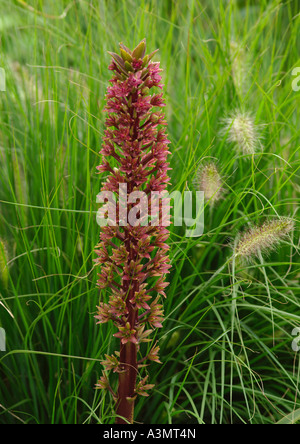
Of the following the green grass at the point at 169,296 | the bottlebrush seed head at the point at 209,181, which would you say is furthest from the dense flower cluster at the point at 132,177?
the bottlebrush seed head at the point at 209,181

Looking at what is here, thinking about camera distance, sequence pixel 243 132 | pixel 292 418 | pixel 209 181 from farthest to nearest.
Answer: pixel 243 132, pixel 209 181, pixel 292 418

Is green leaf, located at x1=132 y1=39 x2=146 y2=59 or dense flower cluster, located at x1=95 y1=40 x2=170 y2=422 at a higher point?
green leaf, located at x1=132 y1=39 x2=146 y2=59

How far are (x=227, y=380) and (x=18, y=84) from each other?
6.71 ft

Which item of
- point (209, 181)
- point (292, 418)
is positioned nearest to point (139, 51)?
point (209, 181)

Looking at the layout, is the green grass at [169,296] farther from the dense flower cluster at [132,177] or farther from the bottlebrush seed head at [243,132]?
the dense flower cluster at [132,177]

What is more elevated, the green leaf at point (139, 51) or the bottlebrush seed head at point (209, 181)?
the green leaf at point (139, 51)

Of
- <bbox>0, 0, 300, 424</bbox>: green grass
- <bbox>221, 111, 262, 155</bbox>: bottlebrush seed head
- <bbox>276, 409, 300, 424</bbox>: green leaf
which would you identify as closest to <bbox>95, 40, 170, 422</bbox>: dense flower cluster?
<bbox>0, 0, 300, 424</bbox>: green grass

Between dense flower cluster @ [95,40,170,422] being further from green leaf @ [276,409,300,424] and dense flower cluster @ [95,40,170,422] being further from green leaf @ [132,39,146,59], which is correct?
green leaf @ [276,409,300,424]

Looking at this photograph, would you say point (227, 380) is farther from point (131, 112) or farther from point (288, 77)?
point (288, 77)

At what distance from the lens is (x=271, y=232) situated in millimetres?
1835

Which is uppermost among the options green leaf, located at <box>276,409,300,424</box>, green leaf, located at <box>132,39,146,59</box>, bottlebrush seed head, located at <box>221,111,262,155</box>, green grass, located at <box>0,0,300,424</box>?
green leaf, located at <box>132,39,146,59</box>

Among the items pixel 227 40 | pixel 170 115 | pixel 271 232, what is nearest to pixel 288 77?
pixel 227 40

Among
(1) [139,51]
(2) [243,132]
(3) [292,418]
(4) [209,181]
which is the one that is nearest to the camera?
(1) [139,51]

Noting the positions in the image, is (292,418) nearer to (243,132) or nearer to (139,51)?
(243,132)
